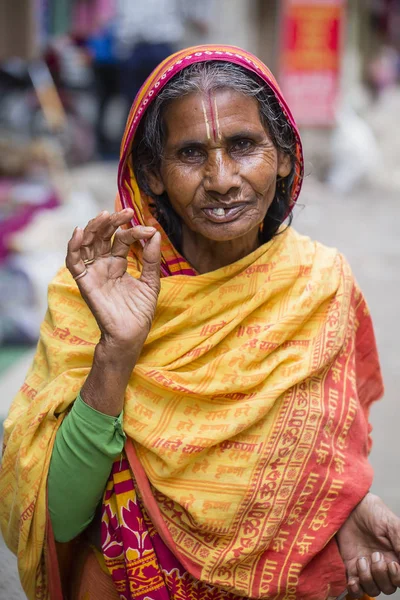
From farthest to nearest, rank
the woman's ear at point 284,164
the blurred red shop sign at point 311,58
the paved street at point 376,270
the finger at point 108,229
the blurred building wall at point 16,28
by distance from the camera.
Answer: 1. the blurred red shop sign at point 311,58
2. the blurred building wall at point 16,28
3. the paved street at point 376,270
4. the woman's ear at point 284,164
5. the finger at point 108,229

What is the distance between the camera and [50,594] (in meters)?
2.03

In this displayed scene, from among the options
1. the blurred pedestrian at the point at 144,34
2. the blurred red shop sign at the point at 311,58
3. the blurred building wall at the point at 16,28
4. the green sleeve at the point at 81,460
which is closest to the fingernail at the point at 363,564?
the green sleeve at the point at 81,460

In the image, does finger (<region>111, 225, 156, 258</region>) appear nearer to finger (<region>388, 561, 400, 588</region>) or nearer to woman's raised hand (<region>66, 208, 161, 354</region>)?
woman's raised hand (<region>66, 208, 161, 354</region>)

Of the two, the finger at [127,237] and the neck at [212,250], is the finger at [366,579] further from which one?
the finger at [127,237]

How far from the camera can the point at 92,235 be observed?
1.82m

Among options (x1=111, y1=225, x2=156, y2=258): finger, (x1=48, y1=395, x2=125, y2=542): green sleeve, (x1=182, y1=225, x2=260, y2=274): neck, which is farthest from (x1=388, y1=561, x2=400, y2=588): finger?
(x1=111, y1=225, x2=156, y2=258): finger

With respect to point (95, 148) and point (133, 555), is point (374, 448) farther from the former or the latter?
point (95, 148)

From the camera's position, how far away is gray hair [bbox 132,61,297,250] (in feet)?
6.23

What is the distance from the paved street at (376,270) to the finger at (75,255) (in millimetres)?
722

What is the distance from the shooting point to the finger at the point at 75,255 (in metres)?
1.80

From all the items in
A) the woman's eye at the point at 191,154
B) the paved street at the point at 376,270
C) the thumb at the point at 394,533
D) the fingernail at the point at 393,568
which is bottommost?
the paved street at the point at 376,270

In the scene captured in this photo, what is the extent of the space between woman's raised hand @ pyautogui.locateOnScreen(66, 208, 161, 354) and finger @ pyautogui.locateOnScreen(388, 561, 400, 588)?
0.77 m

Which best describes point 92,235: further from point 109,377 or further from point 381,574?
point 381,574

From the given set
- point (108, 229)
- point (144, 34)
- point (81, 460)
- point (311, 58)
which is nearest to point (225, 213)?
point (108, 229)
